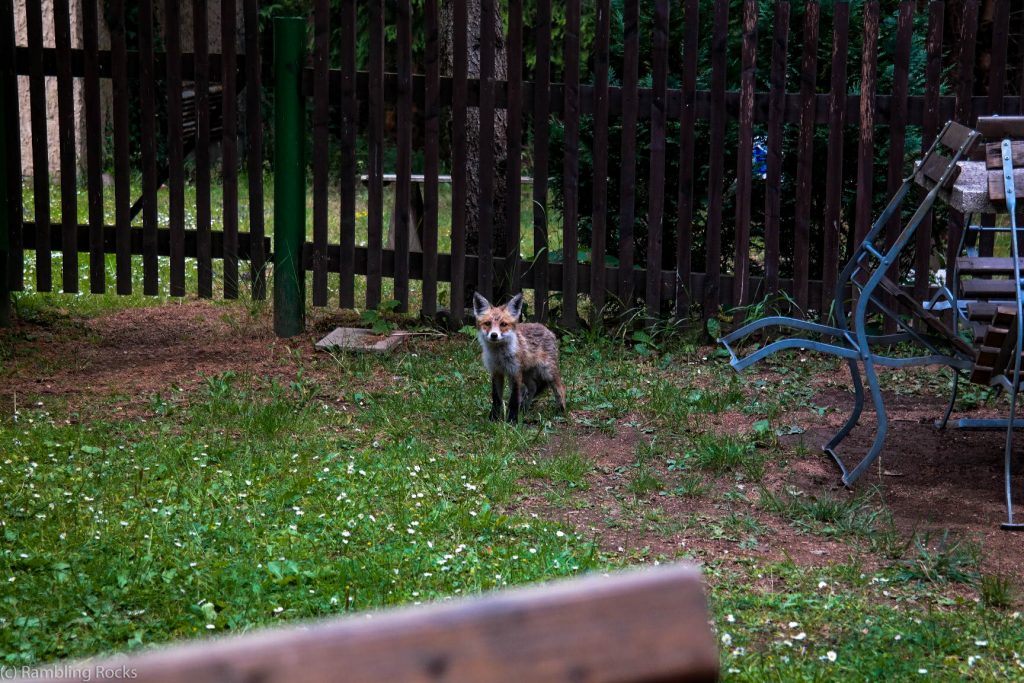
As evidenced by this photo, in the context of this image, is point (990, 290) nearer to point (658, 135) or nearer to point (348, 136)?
point (658, 135)

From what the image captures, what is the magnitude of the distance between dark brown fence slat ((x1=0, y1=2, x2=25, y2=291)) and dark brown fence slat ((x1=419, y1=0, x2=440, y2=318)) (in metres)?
2.95

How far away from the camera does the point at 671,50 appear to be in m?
9.20

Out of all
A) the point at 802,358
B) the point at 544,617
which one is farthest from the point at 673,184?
the point at 544,617

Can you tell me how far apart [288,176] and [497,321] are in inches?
105

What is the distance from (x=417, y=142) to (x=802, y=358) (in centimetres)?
1213

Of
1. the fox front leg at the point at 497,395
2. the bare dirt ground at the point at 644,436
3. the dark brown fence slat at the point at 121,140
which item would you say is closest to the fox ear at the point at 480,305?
the fox front leg at the point at 497,395

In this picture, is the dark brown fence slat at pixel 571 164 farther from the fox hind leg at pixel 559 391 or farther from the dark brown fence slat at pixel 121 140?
the dark brown fence slat at pixel 121 140

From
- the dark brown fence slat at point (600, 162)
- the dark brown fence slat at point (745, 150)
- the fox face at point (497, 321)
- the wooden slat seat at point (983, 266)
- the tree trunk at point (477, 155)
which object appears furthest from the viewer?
the tree trunk at point (477, 155)

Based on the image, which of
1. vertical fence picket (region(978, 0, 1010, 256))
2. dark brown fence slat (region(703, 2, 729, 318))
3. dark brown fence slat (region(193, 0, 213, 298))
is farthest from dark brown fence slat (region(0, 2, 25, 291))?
vertical fence picket (region(978, 0, 1010, 256))

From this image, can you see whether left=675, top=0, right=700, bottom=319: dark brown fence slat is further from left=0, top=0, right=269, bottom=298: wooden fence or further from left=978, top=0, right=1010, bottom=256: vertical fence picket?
left=0, top=0, right=269, bottom=298: wooden fence

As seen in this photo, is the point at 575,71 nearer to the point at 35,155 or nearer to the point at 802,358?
the point at 802,358

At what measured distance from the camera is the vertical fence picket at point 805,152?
25.2 feet

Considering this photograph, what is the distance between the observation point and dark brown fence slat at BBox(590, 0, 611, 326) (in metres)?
7.88

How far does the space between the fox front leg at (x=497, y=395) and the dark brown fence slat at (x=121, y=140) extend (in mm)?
3503
